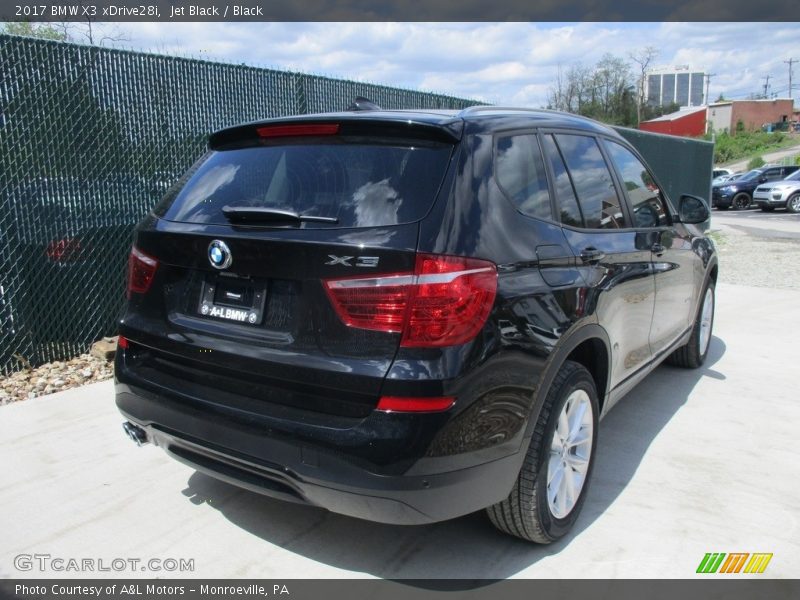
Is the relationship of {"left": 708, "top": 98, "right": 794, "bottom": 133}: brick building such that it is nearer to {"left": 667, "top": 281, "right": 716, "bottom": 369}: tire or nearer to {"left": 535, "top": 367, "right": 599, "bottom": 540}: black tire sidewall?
{"left": 667, "top": 281, "right": 716, "bottom": 369}: tire

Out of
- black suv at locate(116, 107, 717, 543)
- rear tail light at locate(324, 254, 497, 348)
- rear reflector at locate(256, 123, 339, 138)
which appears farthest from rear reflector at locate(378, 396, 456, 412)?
rear reflector at locate(256, 123, 339, 138)

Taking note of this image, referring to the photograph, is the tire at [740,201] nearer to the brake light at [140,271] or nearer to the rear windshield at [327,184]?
the rear windshield at [327,184]

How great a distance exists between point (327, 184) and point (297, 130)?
1.30ft

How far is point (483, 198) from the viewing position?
8.07ft

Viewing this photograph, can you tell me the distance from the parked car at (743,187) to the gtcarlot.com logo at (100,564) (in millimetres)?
29612

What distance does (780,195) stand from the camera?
26.1 m

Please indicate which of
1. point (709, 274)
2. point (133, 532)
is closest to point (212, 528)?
point (133, 532)

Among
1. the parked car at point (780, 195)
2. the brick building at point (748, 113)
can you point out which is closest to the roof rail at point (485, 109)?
the parked car at point (780, 195)

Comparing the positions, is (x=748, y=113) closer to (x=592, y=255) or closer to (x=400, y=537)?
(x=592, y=255)

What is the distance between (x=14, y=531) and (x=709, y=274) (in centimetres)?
507

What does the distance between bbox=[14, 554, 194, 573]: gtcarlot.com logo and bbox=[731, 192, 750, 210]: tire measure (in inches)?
1210

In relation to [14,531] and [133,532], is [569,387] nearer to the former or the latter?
[133,532]
